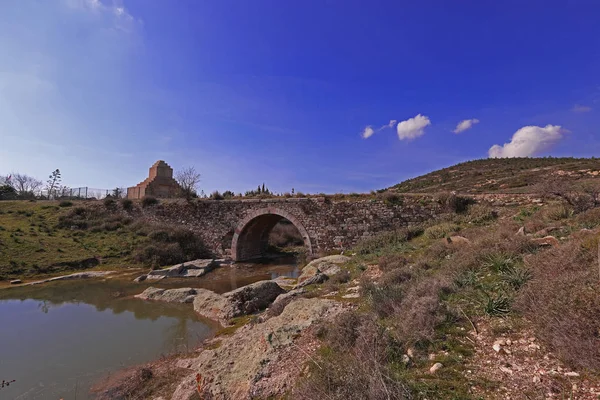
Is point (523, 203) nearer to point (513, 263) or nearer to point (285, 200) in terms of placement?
point (513, 263)

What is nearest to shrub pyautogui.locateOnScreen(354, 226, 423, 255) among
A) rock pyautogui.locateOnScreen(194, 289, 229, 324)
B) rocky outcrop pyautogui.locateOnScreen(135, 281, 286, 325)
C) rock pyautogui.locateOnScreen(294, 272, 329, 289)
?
rock pyautogui.locateOnScreen(294, 272, 329, 289)

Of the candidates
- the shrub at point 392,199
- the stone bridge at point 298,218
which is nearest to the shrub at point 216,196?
the stone bridge at point 298,218

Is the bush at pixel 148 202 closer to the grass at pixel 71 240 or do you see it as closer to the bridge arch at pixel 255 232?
the grass at pixel 71 240

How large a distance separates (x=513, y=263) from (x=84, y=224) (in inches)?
1003

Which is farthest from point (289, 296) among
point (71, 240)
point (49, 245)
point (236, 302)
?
point (71, 240)

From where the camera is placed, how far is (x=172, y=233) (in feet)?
65.0

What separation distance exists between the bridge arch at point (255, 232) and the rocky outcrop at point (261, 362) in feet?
39.6

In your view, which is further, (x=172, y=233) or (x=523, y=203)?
(x=172, y=233)

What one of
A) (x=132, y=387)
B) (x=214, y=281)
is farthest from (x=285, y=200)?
(x=132, y=387)

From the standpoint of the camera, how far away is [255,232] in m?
20.7

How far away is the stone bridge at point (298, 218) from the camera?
15023 mm

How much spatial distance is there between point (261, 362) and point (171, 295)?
8380mm

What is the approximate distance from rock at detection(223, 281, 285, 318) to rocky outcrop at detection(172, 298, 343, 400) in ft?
10.2

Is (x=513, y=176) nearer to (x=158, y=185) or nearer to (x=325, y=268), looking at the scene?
(x=325, y=268)
